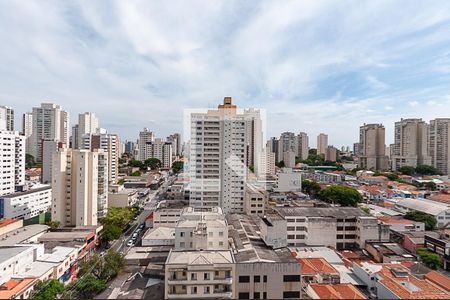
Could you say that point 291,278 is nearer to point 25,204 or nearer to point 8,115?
point 25,204

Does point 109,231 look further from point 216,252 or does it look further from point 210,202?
point 216,252

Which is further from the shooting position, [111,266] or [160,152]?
[160,152]

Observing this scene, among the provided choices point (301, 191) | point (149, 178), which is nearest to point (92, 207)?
point (149, 178)

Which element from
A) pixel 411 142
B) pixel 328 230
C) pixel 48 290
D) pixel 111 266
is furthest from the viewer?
pixel 411 142

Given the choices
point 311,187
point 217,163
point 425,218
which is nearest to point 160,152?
point 311,187

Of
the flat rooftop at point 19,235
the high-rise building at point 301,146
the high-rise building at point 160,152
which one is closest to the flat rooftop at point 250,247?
the flat rooftop at point 19,235

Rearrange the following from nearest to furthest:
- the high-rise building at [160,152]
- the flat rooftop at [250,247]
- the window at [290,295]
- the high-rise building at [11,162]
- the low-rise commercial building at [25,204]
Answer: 1. the window at [290,295]
2. the flat rooftop at [250,247]
3. the low-rise commercial building at [25,204]
4. the high-rise building at [11,162]
5. the high-rise building at [160,152]

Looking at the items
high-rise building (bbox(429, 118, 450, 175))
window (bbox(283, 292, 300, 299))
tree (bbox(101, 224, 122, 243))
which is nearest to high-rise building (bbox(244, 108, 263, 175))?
tree (bbox(101, 224, 122, 243))

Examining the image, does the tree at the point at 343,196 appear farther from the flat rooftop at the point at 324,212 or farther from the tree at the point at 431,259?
the tree at the point at 431,259
